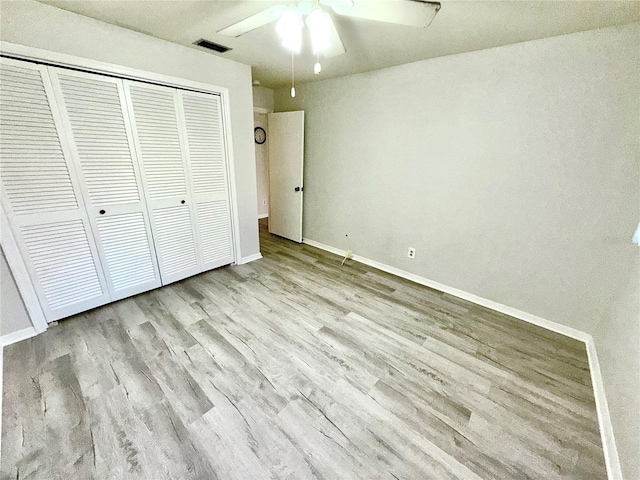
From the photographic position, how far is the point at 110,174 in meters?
2.06

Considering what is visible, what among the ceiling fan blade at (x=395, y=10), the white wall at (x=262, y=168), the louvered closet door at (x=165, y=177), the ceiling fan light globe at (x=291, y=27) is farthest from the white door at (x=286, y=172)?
the ceiling fan blade at (x=395, y=10)

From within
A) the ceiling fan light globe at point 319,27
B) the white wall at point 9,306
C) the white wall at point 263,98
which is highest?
the white wall at point 263,98

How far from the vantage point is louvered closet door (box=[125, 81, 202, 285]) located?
2.14 m

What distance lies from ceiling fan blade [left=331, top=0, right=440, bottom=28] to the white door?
223 centimetres

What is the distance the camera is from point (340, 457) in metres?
1.21

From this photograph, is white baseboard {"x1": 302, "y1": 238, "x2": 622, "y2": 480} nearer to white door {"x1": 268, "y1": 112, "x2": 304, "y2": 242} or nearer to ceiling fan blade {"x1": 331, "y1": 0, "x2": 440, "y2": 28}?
white door {"x1": 268, "y1": 112, "x2": 304, "y2": 242}

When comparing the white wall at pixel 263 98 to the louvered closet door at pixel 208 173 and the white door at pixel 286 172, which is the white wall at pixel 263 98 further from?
the louvered closet door at pixel 208 173

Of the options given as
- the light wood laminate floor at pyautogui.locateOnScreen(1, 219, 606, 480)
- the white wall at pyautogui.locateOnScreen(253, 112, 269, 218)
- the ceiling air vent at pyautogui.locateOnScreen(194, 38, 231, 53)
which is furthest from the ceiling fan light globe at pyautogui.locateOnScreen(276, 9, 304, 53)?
the white wall at pyautogui.locateOnScreen(253, 112, 269, 218)

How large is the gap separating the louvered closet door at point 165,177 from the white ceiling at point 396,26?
0.49 meters

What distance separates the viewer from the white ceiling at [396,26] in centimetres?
146

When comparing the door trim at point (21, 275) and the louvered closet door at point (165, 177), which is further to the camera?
the louvered closet door at point (165, 177)

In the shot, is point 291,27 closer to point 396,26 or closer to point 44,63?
point 396,26

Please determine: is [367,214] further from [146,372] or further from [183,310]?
[146,372]

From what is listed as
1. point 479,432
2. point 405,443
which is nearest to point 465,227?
point 479,432
